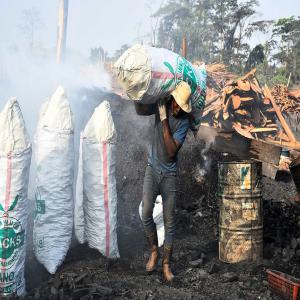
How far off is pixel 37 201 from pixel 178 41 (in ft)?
96.8

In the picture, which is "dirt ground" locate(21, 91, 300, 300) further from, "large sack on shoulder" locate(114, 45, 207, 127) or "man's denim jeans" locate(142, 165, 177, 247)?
"large sack on shoulder" locate(114, 45, 207, 127)

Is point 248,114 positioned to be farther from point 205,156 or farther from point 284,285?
point 284,285

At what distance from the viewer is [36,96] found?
33.2 feet

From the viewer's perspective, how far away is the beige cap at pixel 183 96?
3668 millimetres

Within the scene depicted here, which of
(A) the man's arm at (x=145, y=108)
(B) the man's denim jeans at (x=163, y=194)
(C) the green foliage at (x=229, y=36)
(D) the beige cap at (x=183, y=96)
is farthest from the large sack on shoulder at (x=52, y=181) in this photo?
(C) the green foliage at (x=229, y=36)

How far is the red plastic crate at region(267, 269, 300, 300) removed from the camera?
3432 mm

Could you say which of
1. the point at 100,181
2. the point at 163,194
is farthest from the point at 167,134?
the point at 100,181

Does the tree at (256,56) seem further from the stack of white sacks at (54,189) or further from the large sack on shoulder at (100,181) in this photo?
the stack of white sacks at (54,189)

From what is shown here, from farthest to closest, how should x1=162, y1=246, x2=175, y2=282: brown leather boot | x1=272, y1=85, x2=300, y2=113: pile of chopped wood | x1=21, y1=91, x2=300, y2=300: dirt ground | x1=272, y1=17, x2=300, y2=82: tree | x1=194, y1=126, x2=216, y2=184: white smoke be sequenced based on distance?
x1=272, y1=17, x2=300, y2=82: tree, x1=272, y1=85, x2=300, y2=113: pile of chopped wood, x1=194, y1=126, x2=216, y2=184: white smoke, x1=162, y1=246, x2=175, y2=282: brown leather boot, x1=21, y1=91, x2=300, y2=300: dirt ground

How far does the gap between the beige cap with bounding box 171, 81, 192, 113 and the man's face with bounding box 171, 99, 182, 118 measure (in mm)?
164

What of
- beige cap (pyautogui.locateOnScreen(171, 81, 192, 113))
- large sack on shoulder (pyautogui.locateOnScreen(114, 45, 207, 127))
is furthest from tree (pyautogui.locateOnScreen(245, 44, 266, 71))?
beige cap (pyautogui.locateOnScreen(171, 81, 192, 113))

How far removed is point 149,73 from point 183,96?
394 millimetres

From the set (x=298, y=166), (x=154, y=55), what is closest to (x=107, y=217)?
(x=154, y=55)

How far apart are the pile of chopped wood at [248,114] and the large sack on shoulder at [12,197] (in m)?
7.07
